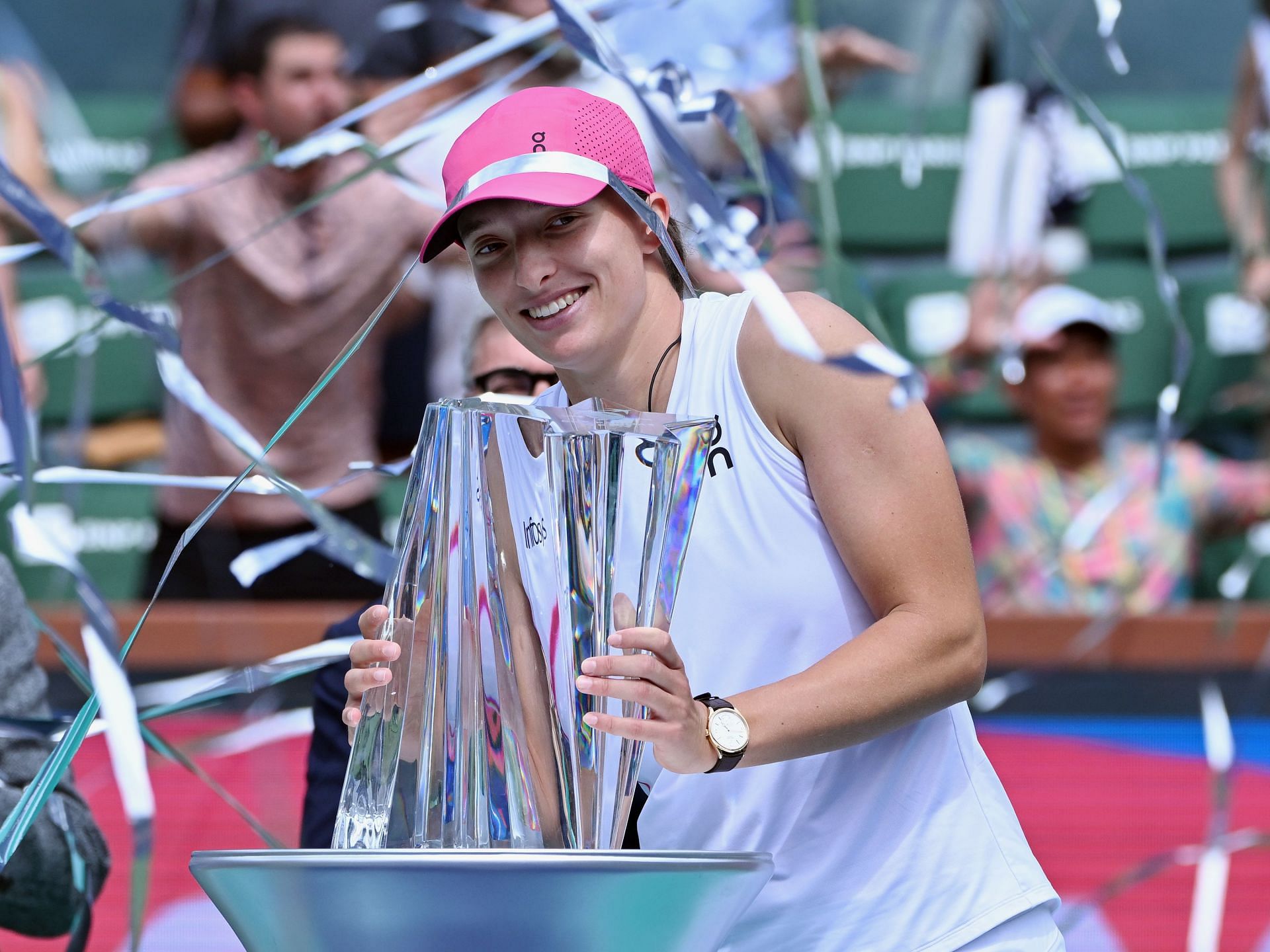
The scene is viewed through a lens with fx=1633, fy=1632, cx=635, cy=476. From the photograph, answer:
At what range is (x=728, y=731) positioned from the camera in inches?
30.3

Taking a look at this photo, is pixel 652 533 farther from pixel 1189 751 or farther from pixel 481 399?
pixel 1189 751

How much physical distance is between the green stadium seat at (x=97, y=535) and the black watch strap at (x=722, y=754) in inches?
91.6

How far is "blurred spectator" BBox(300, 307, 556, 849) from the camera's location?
142 centimetres

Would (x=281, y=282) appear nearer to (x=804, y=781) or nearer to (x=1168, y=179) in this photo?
(x=804, y=781)

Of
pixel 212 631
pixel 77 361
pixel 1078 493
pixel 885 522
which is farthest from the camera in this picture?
pixel 77 361

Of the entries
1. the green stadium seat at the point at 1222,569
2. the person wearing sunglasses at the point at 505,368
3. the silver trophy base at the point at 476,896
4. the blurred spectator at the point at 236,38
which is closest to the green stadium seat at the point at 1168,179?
the green stadium seat at the point at 1222,569

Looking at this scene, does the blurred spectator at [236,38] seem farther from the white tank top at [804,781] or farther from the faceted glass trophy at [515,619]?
the faceted glass trophy at [515,619]

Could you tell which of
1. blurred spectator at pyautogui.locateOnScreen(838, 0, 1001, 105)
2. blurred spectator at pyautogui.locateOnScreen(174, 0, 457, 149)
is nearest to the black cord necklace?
blurred spectator at pyautogui.locateOnScreen(174, 0, 457, 149)

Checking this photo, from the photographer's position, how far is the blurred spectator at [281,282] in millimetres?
2678

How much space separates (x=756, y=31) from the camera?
9.95 ft

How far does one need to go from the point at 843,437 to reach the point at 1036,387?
2.24m

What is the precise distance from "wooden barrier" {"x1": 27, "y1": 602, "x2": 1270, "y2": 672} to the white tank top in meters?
1.76

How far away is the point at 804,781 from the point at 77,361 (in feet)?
8.89

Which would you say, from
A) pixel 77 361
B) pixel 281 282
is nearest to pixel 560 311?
pixel 281 282
